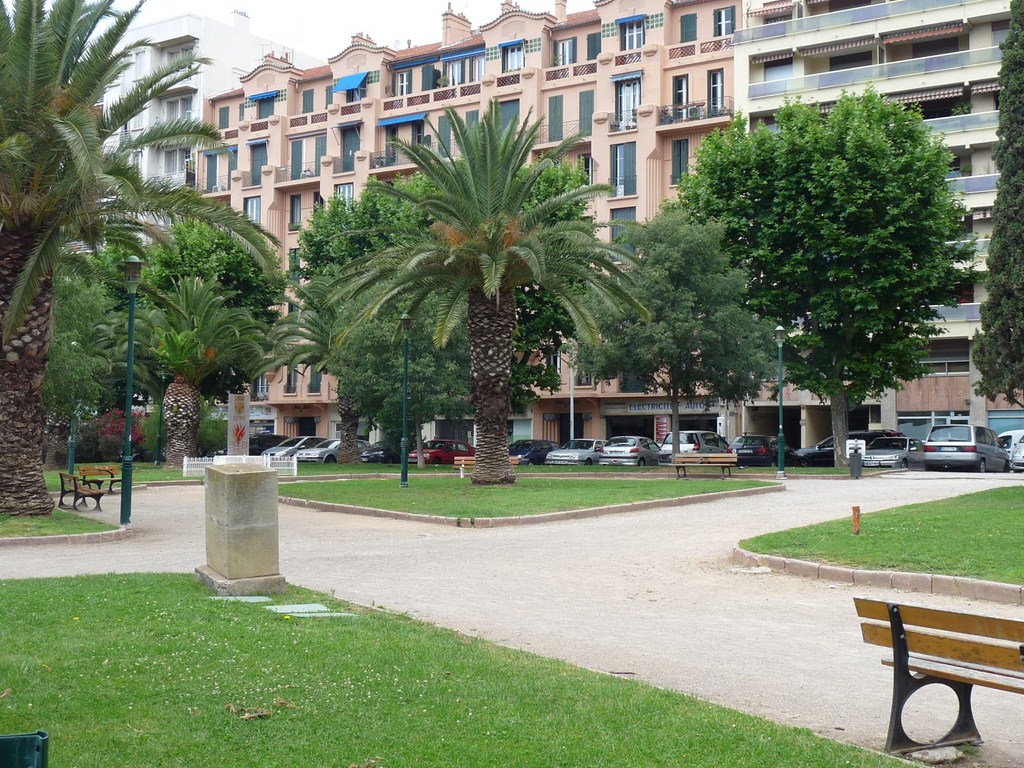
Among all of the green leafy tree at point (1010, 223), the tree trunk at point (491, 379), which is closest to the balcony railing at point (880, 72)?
the green leafy tree at point (1010, 223)

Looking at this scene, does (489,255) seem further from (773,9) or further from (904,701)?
(773,9)

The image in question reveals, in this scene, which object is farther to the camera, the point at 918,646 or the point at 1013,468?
the point at 1013,468

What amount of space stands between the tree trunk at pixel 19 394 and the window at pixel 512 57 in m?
45.4

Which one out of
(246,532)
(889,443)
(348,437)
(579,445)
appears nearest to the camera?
(246,532)

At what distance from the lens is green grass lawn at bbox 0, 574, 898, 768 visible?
16.1ft

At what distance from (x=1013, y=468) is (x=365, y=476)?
2414 cm

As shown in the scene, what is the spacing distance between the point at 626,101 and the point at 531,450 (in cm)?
2020

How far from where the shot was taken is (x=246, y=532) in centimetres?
1024

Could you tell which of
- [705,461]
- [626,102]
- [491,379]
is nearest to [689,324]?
[705,461]

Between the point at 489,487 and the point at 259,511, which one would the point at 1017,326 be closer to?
the point at 489,487

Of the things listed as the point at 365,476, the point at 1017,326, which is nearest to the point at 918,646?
the point at 1017,326

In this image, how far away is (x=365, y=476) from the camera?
3525cm

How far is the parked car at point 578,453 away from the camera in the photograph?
4525cm

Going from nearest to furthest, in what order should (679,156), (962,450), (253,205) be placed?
1. (962,450)
2. (679,156)
3. (253,205)
